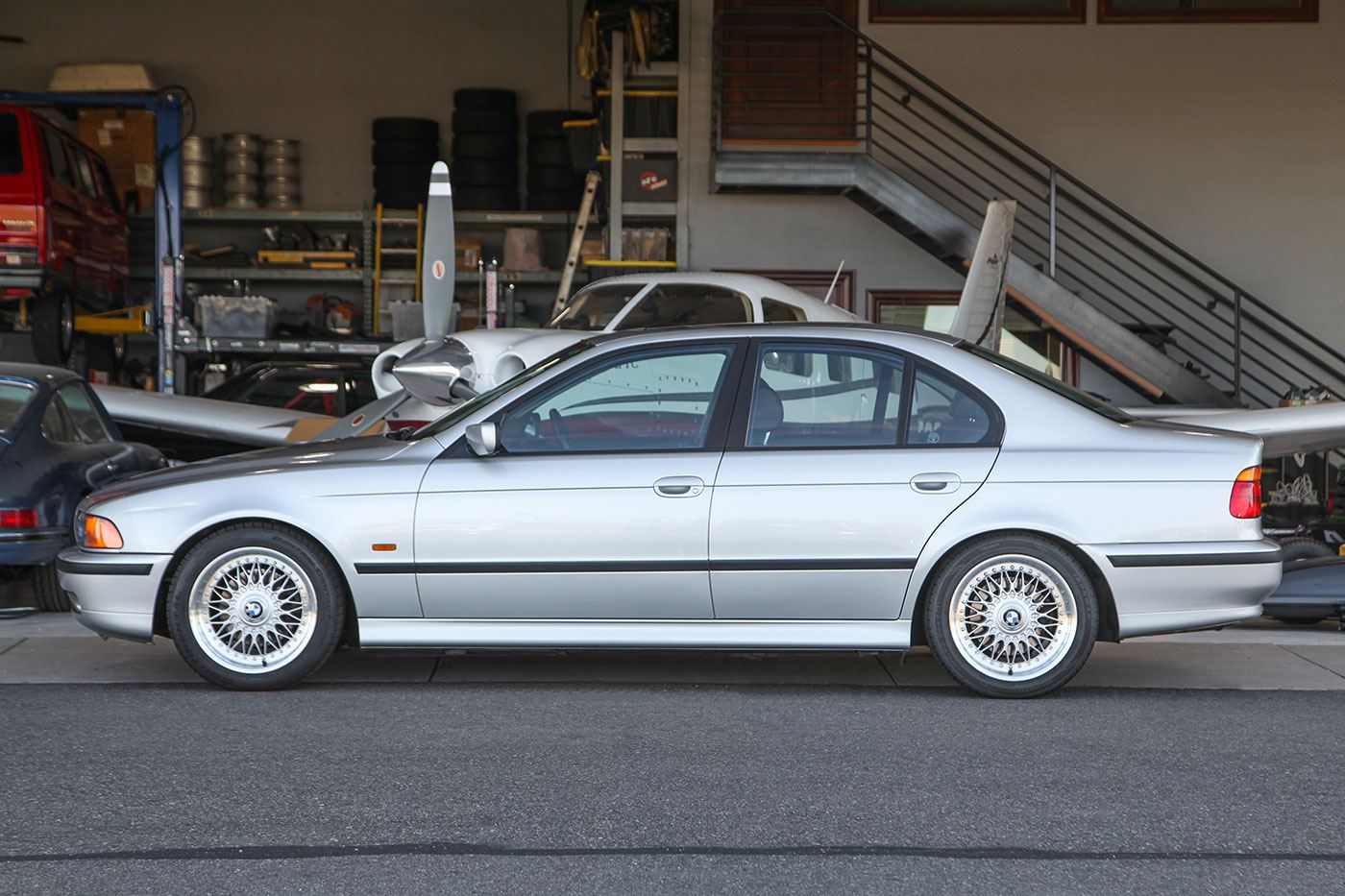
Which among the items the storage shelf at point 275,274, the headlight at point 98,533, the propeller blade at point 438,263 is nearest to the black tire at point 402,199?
the storage shelf at point 275,274

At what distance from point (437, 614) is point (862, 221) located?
429 inches

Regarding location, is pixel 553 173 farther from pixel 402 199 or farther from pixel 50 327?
pixel 50 327

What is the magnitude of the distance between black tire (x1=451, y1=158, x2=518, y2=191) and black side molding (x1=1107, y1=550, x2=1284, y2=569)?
1388cm

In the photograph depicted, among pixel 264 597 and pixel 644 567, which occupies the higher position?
pixel 644 567

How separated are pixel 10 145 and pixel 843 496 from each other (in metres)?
10.2

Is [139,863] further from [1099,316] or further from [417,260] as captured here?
[417,260]

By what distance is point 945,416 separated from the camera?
6.20m

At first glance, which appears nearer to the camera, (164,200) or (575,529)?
(575,529)

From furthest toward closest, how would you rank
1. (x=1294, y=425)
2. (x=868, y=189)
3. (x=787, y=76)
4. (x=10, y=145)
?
(x=787, y=76), (x=868, y=189), (x=10, y=145), (x=1294, y=425)

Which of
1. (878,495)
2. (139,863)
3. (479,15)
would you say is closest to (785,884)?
(139,863)

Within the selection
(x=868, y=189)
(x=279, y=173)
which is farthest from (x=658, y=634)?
(x=279, y=173)

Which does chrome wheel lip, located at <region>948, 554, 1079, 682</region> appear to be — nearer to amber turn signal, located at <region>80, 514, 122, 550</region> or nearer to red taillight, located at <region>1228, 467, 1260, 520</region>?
red taillight, located at <region>1228, 467, 1260, 520</region>

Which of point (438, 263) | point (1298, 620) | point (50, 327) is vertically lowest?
point (1298, 620)

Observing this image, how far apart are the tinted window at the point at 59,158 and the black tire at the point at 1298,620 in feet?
37.4
